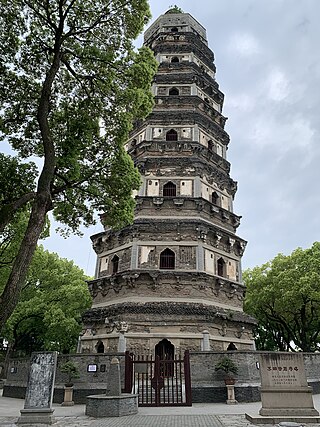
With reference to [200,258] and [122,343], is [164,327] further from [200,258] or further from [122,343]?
[200,258]

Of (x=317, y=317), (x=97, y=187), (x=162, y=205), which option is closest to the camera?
(x=97, y=187)

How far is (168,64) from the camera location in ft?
77.8

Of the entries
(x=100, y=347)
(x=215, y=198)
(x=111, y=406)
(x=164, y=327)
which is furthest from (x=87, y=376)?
(x=215, y=198)

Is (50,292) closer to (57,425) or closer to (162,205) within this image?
(162,205)

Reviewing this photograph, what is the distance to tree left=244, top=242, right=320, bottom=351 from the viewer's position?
23.8 m

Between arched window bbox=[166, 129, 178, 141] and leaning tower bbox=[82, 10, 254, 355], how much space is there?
0.19 feet

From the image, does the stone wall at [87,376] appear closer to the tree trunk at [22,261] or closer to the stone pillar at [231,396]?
the stone pillar at [231,396]

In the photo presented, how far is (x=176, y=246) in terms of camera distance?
1728 cm

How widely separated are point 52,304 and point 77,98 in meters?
17.6

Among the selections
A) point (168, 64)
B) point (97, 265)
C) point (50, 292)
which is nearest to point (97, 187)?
point (97, 265)

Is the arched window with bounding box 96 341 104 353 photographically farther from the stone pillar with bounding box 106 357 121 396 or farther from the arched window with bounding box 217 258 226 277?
the arched window with bounding box 217 258 226 277

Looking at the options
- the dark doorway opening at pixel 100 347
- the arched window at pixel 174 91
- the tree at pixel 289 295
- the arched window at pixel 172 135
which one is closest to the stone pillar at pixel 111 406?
the dark doorway opening at pixel 100 347

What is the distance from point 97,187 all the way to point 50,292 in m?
16.9

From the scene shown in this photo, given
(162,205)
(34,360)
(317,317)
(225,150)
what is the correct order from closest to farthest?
(34,360) < (162,205) < (225,150) < (317,317)
